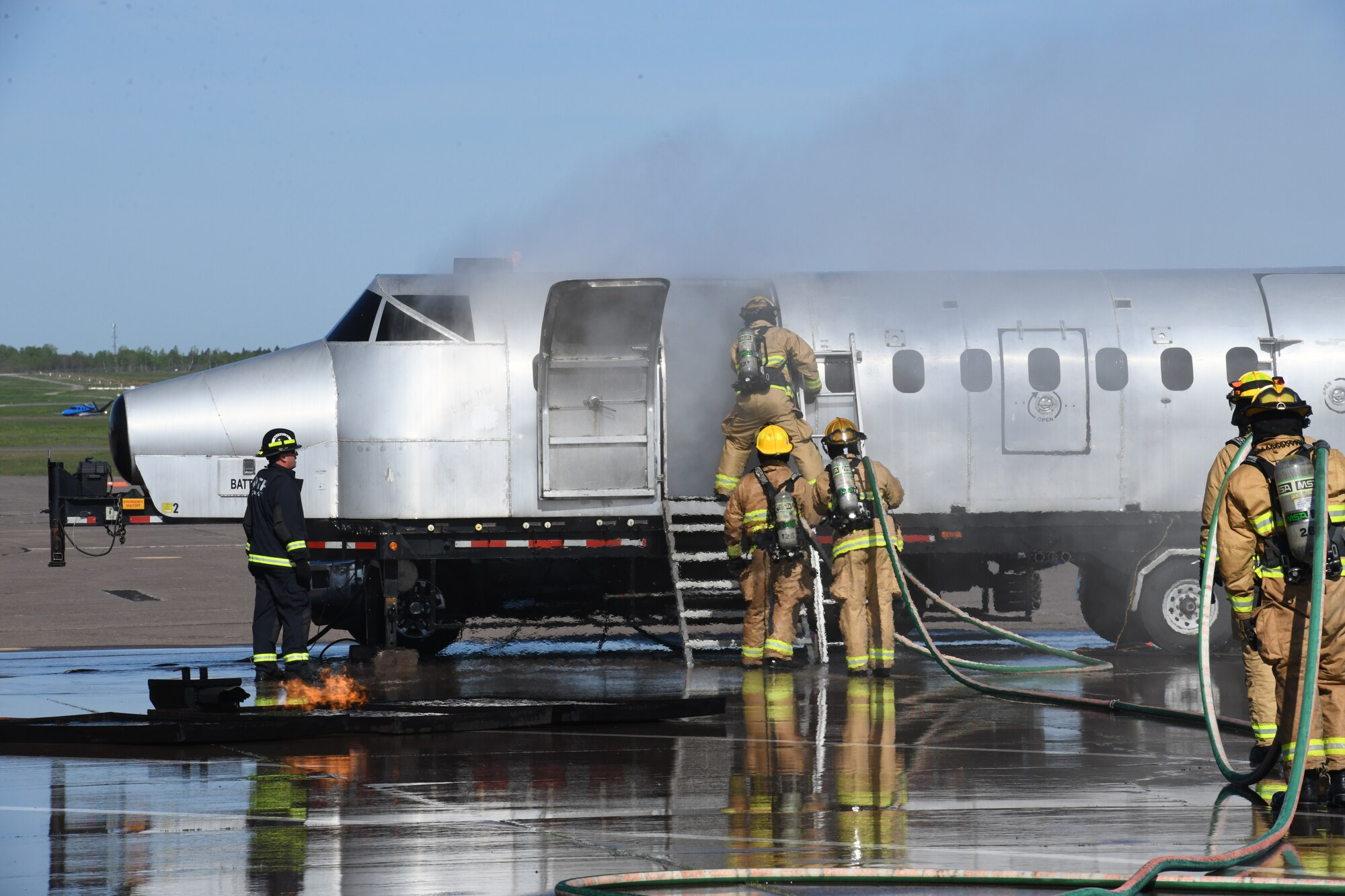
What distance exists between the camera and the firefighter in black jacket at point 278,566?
13.2m

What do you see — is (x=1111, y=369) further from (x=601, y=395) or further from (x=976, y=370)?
(x=601, y=395)

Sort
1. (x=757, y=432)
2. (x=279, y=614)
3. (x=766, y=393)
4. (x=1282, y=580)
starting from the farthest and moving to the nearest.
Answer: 1. (x=757, y=432)
2. (x=766, y=393)
3. (x=279, y=614)
4. (x=1282, y=580)

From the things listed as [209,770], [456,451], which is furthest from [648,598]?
[209,770]

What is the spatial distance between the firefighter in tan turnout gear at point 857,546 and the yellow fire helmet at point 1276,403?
209 inches

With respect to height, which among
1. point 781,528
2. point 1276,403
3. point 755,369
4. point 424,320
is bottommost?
point 781,528

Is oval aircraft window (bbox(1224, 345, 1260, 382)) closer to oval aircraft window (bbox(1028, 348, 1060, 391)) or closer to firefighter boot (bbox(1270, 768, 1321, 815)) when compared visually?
oval aircraft window (bbox(1028, 348, 1060, 391))

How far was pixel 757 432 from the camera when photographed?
1488cm

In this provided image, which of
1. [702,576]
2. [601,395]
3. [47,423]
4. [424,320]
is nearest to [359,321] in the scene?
[424,320]

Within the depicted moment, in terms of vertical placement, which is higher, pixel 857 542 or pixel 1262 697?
pixel 857 542

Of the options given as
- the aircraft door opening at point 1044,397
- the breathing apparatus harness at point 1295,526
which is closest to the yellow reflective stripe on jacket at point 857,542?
the aircraft door opening at point 1044,397

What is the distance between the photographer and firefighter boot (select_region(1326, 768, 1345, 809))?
782cm

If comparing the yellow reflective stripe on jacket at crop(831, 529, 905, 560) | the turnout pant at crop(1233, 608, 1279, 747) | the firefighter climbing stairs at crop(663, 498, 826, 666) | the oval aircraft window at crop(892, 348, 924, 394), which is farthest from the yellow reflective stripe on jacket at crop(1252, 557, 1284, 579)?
the oval aircraft window at crop(892, 348, 924, 394)

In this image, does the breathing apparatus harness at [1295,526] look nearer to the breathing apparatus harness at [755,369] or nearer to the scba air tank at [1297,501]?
the scba air tank at [1297,501]

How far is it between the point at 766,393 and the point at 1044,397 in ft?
9.86
